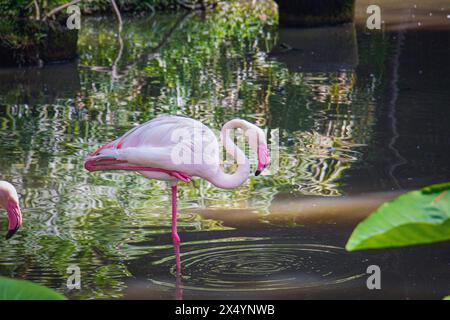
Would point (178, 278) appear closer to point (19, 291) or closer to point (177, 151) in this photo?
point (177, 151)

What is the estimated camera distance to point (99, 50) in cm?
1278

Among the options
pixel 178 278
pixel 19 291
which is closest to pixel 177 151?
pixel 178 278

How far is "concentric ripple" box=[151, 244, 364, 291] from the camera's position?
14.7 feet

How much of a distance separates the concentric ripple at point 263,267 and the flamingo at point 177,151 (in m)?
0.28

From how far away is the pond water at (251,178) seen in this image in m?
4.63

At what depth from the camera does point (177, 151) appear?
5062 millimetres

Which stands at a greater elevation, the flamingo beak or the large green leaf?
the large green leaf

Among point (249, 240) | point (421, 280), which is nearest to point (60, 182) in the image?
point (249, 240)

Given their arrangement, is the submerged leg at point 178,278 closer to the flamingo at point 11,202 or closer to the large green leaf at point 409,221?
the flamingo at point 11,202

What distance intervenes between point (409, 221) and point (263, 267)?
2818 millimetres

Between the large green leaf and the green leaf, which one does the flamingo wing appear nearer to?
the green leaf

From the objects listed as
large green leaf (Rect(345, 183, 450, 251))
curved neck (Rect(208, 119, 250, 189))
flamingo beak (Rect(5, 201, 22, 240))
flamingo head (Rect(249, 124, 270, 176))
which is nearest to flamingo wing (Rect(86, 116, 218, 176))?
curved neck (Rect(208, 119, 250, 189))

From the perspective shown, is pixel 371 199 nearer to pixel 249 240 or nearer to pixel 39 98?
pixel 249 240

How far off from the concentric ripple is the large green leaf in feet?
8.06
